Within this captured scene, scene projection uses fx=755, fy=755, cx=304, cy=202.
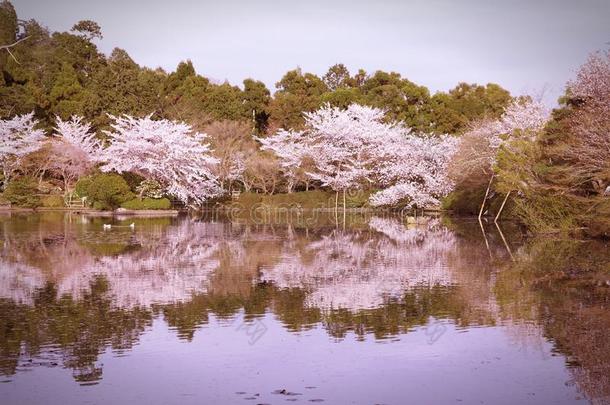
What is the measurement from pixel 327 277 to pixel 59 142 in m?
36.2

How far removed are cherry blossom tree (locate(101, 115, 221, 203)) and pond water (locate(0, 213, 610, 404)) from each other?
2320 centimetres

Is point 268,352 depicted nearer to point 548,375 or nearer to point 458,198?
point 548,375

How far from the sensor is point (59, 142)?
157 ft

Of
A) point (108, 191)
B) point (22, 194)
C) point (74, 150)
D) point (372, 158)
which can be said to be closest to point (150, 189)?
point (108, 191)

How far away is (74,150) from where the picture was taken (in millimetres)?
47688

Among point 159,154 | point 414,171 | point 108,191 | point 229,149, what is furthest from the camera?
point 229,149

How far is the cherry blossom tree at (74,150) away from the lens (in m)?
47.8

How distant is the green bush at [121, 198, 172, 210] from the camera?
1704 inches

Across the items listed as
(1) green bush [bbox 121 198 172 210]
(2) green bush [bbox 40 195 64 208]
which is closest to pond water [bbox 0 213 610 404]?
(1) green bush [bbox 121 198 172 210]

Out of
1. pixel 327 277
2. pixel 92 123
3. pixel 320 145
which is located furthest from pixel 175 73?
pixel 327 277

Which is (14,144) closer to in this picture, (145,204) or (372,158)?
(145,204)

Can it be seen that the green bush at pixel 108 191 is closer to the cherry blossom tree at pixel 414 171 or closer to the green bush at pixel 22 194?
the green bush at pixel 22 194

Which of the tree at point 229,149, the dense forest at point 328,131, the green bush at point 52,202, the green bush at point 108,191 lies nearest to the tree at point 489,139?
the dense forest at point 328,131

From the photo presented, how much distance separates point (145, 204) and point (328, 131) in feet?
41.0
